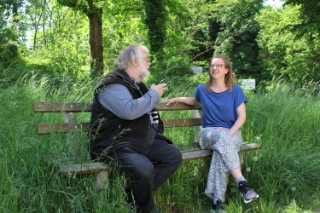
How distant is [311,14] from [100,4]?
23.7ft

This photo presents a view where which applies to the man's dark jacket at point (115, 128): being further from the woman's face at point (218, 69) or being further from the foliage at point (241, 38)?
the foliage at point (241, 38)

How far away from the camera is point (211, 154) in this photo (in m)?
4.04

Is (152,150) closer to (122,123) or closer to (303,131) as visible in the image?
(122,123)

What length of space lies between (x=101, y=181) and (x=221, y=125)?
5.00ft

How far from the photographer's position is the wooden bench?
10.5 feet

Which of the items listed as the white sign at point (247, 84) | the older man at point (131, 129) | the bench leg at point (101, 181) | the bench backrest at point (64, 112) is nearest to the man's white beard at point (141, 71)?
the older man at point (131, 129)

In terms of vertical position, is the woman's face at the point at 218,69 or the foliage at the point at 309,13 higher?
the foliage at the point at 309,13

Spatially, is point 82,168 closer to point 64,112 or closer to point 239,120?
point 64,112

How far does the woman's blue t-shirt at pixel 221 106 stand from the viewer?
426cm

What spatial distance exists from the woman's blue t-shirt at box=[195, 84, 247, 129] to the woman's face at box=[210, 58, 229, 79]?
170mm

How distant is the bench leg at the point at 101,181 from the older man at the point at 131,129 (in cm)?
14

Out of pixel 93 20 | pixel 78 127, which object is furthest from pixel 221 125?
pixel 93 20

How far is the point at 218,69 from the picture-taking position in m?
4.36

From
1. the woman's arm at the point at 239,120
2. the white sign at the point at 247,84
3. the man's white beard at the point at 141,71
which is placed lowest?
the woman's arm at the point at 239,120
